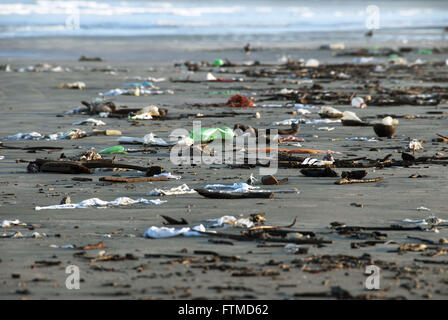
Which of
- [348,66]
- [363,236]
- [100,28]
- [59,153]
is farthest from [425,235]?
[100,28]

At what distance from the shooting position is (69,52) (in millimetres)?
37844

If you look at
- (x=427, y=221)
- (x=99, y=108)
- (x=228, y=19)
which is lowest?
(x=427, y=221)

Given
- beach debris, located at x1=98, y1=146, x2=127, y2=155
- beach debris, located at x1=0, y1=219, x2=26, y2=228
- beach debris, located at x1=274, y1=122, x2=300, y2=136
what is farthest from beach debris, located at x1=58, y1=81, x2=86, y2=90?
beach debris, located at x1=0, y1=219, x2=26, y2=228

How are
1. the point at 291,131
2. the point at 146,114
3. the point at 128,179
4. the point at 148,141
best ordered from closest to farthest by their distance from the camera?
the point at 128,179 < the point at 148,141 < the point at 291,131 < the point at 146,114

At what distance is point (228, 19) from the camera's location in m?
80.2

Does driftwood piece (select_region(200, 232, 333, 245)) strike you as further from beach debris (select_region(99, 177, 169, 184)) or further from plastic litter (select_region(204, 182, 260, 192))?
beach debris (select_region(99, 177, 169, 184))

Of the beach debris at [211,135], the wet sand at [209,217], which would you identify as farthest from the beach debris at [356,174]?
the beach debris at [211,135]

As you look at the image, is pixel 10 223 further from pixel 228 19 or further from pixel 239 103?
pixel 228 19

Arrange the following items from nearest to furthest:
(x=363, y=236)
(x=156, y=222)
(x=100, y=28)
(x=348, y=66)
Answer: (x=363, y=236) < (x=156, y=222) < (x=348, y=66) < (x=100, y=28)

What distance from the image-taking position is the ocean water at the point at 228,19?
55.4m

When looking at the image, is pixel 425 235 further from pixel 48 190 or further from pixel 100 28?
pixel 100 28

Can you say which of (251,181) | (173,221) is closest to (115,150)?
(251,181)

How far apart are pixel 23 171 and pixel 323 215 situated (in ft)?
11.8
